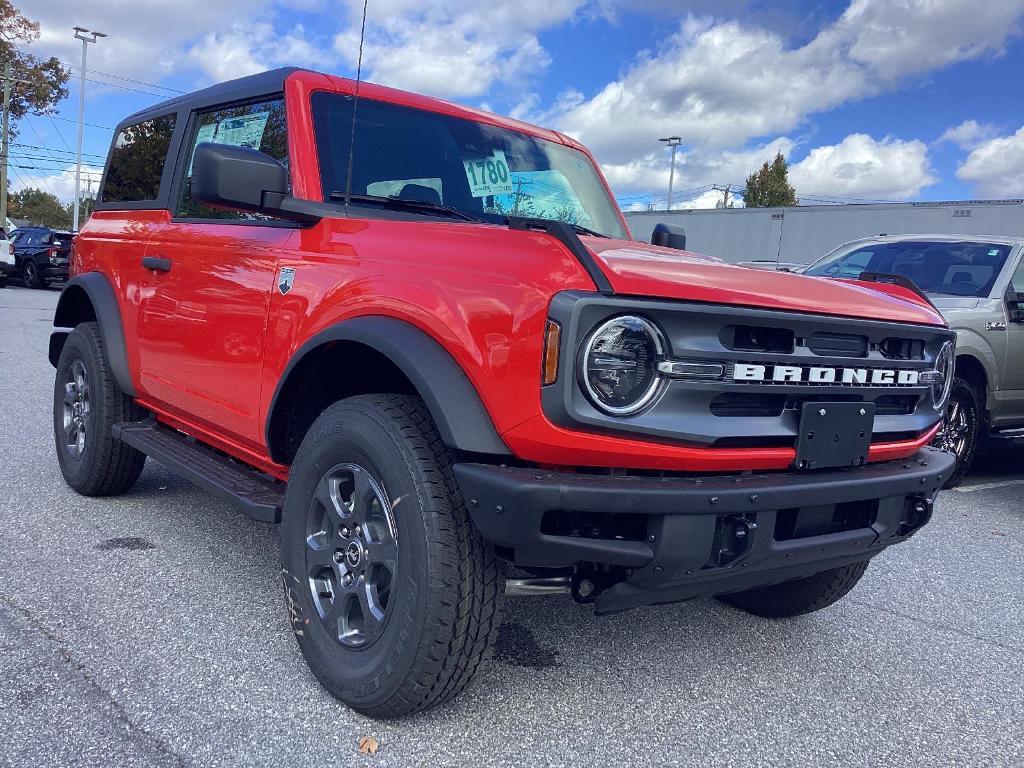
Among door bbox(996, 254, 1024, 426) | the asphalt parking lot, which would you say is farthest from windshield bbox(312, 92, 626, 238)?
door bbox(996, 254, 1024, 426)

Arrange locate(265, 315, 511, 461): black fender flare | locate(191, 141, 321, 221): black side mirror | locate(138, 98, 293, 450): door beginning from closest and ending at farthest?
1. locate(265, 315, 511, 461): black fender flare
2. locate(191, 141, 321, 221): black side mirror
3. locate(138, 98, 293, 450): door

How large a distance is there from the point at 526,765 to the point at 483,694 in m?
0.38

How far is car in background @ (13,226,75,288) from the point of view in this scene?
75.5ft

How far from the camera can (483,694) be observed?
105 inches

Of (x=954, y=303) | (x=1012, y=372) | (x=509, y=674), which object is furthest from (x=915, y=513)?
(x=1012, y=372)

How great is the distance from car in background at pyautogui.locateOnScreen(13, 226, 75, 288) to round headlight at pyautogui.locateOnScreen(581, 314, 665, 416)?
78.6ft

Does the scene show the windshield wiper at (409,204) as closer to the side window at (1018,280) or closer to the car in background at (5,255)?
the side window at (1018,280)

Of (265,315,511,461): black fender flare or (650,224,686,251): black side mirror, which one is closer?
(265,315,511,461): black fender flare

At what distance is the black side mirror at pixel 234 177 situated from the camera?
265 cm

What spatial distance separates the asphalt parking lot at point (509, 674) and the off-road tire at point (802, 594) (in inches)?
2.6

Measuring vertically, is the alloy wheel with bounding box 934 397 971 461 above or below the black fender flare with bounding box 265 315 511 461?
below

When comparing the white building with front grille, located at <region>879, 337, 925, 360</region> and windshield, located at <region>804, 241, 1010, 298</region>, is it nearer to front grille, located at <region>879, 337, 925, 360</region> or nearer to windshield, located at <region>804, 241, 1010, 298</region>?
windshield, located at <region>804, 241, 1010, 298</region>

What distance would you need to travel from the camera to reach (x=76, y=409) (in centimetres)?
459

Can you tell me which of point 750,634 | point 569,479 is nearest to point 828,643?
point 750,634
